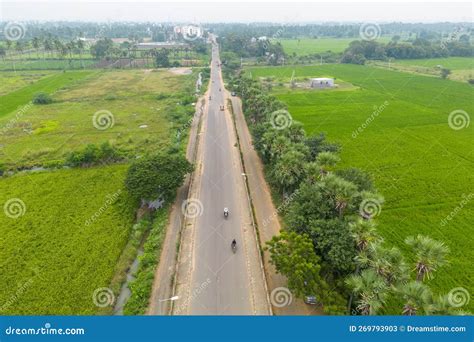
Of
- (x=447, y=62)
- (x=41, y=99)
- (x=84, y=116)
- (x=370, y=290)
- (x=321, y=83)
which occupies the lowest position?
(x=84, y=116)

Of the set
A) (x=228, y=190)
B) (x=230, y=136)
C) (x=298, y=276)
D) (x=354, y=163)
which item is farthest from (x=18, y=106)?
(x=298, y=276)

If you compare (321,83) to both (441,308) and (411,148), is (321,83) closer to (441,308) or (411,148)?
(411,148)

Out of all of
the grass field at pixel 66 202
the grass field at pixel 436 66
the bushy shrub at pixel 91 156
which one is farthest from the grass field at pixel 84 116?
the grass field at pixel 436 66

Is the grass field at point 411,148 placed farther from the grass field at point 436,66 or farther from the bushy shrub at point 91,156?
the bushy shrub at point 91,156

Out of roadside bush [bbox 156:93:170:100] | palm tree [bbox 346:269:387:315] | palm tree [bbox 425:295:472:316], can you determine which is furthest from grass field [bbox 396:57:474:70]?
palm tree [bbox 425:295:472:316]

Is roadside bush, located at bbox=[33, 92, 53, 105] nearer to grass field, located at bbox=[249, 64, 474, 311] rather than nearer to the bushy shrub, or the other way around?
the bushy shrub

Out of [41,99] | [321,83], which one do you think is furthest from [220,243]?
[321,83]
